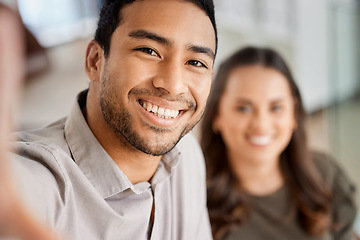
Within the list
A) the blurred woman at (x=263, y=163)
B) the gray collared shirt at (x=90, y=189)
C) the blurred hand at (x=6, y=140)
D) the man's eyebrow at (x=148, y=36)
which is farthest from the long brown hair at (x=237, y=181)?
the blurred hand at (x=6, y=140)

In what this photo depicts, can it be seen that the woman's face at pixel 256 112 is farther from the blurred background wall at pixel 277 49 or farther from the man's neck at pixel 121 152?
the man's neck at pixel 121 152

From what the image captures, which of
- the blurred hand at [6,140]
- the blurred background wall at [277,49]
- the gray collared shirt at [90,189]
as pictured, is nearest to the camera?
the blurred hand at [6,140]

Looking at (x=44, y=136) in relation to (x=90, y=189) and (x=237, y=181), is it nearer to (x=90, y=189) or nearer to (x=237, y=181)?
(x=90, y=189)

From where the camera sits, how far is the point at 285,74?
0.70m

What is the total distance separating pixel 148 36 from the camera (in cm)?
36

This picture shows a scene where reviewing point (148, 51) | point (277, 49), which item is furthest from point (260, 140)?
point (148, 51)

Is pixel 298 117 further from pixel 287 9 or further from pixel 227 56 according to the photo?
pixel 287 9

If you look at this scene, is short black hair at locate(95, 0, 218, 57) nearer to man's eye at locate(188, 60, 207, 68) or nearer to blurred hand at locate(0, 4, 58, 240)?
man's eye at locate(188, 60, 207, 68)

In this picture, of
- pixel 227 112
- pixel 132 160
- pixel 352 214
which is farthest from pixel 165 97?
pixel 352 214

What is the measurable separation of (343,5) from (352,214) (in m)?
0.46

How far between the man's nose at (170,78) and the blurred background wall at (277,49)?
0.38 ft

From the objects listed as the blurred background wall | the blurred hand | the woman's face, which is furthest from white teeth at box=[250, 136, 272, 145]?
the blurred hand

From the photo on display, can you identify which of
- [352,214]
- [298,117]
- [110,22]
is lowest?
[352,214]

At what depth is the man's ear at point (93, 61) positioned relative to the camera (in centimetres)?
39
